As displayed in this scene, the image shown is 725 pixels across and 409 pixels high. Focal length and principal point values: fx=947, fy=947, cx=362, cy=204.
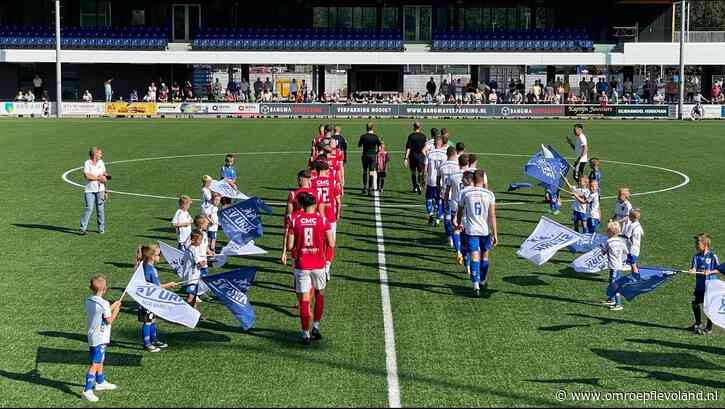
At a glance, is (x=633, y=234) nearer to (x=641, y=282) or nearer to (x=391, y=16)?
(x=641, y=282)

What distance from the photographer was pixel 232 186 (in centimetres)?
2175

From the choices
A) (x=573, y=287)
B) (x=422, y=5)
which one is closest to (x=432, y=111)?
(x=422, y=5)

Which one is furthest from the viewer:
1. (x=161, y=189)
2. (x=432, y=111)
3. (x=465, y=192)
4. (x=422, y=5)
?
(x=422, y=5)

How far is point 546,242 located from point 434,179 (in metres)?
5.98

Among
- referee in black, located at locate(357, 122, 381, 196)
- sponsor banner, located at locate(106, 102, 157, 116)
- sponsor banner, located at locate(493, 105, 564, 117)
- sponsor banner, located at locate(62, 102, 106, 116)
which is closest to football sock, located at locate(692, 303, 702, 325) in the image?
referee in black, located at locate(357, 122, 381, 196)

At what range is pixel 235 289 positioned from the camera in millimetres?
13250

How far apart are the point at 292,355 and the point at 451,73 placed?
7267cm

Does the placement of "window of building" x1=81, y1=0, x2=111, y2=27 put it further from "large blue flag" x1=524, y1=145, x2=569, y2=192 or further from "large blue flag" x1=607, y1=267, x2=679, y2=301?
"large blue flag" x1=607, y1=267, x2=679, y2=301

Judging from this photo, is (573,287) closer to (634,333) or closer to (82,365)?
(634,333)

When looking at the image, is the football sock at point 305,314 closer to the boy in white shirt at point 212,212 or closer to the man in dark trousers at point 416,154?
the boy in white shirt at point 212,212

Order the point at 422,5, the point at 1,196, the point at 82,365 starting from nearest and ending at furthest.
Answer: the point at 82,365 < the point at 1,196 < the point at 422,5

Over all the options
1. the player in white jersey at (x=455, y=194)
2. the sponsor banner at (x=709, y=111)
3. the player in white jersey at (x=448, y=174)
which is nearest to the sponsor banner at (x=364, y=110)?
the sponsor banner at (x=709, y=111)

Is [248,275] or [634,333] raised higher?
[248,275]

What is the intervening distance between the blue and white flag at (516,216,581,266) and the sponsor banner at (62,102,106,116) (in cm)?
5007
